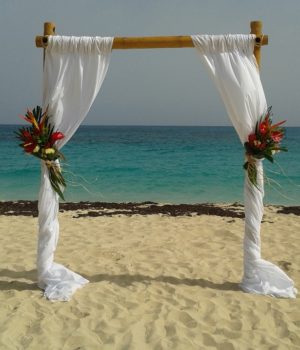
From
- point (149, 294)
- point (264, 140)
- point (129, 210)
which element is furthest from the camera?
point (129, 210)

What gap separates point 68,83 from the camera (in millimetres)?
4605

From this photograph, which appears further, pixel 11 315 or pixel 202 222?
pixel 202 222

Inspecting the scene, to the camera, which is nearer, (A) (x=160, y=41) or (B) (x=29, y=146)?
(B) (x=29, y=146)

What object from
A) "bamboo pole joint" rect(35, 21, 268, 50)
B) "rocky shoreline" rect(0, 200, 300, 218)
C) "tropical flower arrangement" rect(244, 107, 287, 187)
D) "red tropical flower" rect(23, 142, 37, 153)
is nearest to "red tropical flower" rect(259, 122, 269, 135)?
"tropical flower arrangement" rect(244, 107, 287, 187)

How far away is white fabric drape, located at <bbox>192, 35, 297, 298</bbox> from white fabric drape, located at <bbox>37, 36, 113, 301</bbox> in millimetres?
1085

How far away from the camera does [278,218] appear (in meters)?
8.96

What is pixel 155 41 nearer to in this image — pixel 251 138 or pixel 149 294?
pixel 251 138

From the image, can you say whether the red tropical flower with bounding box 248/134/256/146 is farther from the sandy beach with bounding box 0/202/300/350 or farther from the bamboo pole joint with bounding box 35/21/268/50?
the sandy beach with bounding box 0/202/300/350

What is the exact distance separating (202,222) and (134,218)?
1.41m

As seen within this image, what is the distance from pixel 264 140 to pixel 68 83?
2.15 m

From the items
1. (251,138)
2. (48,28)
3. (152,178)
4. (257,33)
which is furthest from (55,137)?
(152,178)

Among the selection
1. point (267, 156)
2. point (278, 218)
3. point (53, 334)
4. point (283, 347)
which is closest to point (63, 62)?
point (267, 156)

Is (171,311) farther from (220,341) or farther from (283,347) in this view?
(283,347)

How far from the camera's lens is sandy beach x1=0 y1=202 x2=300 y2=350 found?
366cm
